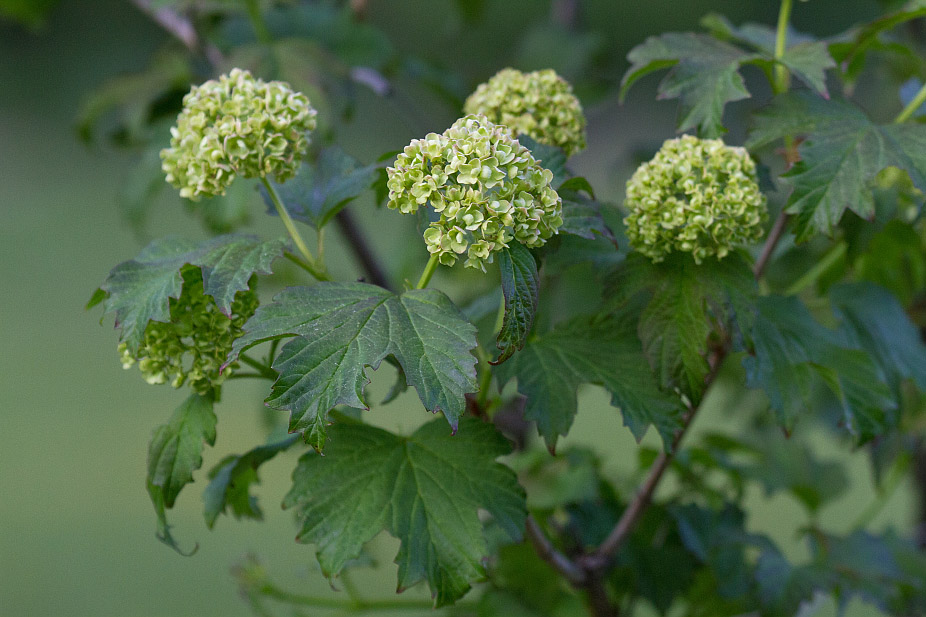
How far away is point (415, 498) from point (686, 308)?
0.70 ft

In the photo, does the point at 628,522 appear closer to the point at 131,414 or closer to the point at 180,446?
the point at 180,446

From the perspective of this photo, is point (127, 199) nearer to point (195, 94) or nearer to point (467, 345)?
point (195, 94)

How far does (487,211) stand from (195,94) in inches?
9.3

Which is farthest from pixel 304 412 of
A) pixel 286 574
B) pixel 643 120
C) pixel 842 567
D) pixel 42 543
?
pixel 643 120

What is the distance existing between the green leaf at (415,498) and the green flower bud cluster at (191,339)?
0.09 meters

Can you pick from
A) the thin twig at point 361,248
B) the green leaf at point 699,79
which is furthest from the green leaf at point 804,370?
the thin twig at point 361,248

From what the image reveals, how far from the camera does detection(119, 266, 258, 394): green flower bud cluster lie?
1.65 ft

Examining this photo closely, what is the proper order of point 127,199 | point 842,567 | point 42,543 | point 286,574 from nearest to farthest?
point 842,567 → point 127,199 → point 286,574 → point 42,543

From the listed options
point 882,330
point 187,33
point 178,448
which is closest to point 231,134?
point 178,448

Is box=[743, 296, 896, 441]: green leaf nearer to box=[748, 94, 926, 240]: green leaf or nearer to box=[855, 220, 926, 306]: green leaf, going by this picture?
box=[748, 94, 926, 240]: green leaf

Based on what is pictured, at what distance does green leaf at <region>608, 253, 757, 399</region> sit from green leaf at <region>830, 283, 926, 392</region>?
0.20m

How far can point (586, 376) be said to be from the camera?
556 millimetres

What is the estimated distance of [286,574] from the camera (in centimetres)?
206

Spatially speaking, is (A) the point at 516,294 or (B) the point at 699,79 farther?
(B) the point at 699,79
